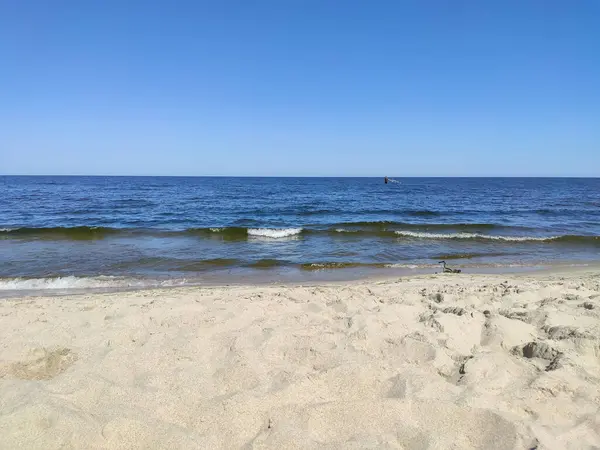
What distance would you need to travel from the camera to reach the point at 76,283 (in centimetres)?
832

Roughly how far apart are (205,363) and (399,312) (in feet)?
8.50

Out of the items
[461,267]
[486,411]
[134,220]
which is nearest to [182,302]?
[486,411]

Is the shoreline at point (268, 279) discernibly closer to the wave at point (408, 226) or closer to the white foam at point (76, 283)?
the white foam at point (76, 283)

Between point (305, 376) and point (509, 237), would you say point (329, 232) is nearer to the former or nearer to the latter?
point (509, 237)

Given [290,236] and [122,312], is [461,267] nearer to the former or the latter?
[290,236]

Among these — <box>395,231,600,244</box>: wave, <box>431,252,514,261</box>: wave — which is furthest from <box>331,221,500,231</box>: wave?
<box>431,252,514,261</box>: wave

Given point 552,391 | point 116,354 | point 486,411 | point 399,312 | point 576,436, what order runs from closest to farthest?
point 576,436
point 486,411
point 552,391
point 116,354
point 399,312

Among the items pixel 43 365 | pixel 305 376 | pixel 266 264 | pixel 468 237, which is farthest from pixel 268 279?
pixel 468 237

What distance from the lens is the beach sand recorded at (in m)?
2.49

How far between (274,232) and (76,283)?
9043 millimetres

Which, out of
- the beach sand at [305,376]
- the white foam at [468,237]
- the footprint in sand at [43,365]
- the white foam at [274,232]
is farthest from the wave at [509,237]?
the footprint in sand at [43,365]

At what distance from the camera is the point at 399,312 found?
4773 millimetres

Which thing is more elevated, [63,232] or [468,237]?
[468,237]

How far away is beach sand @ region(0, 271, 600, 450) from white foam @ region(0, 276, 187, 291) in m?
3.08
